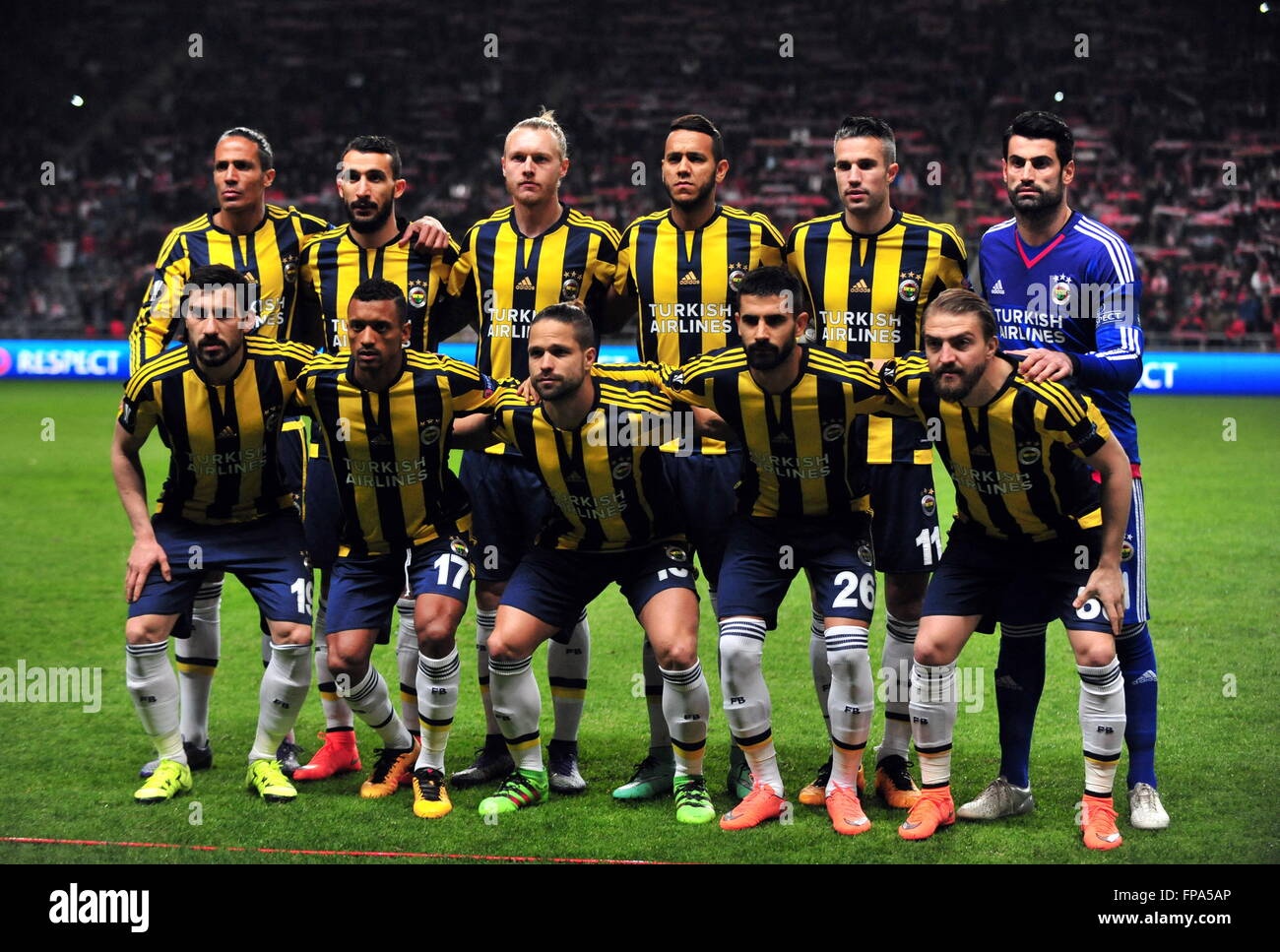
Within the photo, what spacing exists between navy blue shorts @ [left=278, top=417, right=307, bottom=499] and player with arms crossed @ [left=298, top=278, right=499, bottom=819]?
0.51 meters

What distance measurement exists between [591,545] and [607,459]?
13.0 inches

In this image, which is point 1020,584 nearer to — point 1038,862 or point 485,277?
point 1038,862

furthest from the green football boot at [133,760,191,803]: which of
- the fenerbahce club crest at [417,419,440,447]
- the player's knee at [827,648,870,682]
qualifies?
the player's knee at [827,648,870,682]

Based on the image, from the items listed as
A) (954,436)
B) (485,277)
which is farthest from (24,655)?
(954,436)

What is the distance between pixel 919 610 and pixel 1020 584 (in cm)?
49

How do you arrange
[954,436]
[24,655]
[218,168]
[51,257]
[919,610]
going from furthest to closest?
[51,257] < [24,655] < [218,168] < [919,610] < [954,436]

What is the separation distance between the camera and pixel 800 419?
4.92m

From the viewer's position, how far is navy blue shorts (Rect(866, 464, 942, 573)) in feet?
17.1

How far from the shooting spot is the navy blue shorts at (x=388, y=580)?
512 centimetres

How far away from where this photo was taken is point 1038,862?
446cm

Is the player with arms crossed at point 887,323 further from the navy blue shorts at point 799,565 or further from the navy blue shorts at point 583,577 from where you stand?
the navy blue shorts at point 583,577

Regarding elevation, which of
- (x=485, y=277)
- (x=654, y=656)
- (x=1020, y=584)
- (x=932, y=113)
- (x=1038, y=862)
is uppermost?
(x=932, y=113)

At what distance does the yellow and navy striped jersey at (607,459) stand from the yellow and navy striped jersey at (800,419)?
16cm
